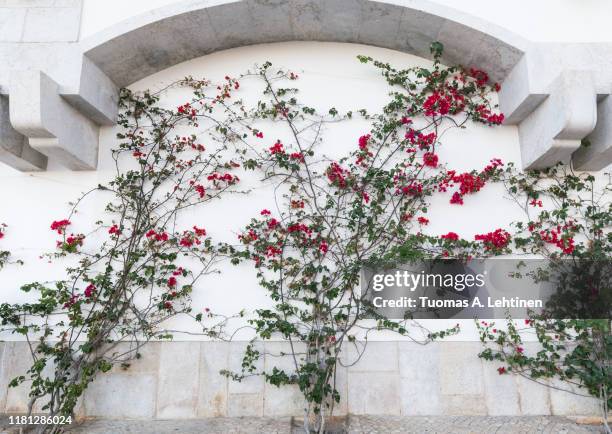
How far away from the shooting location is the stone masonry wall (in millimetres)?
3461

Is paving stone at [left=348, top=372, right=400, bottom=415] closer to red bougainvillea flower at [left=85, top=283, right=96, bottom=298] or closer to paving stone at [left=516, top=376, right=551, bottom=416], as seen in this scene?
paving stone at [left=516, top=376, right=551, bottom=416]

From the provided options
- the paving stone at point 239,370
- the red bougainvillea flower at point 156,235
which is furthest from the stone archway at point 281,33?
the paving stone at point 239,370

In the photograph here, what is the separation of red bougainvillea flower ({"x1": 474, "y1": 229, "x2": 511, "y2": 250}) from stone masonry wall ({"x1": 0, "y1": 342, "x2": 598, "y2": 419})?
0.84 m

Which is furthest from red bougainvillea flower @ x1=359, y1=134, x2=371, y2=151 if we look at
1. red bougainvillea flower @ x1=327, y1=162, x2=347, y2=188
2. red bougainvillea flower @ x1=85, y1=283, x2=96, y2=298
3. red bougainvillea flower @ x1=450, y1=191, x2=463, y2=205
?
red bougainvillea flower @ x1=85, y1=283, x2=96, y2=298

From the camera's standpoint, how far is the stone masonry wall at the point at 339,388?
136 inches

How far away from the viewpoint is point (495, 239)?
364cm

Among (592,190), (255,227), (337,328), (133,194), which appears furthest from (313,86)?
(592,190)

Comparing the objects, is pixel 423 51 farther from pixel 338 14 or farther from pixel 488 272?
pixel 488 272

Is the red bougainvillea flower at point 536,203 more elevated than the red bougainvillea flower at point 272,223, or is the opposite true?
the red bougainvillea flower at point 536,203

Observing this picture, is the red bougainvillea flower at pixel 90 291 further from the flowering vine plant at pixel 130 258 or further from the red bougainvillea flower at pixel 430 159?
the red bougainvillea flower at pixel 430 159

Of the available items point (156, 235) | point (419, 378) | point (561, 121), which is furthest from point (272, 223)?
point (561, 121)

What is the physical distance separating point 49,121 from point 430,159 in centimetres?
317

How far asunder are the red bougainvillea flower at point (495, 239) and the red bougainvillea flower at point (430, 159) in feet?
2.43

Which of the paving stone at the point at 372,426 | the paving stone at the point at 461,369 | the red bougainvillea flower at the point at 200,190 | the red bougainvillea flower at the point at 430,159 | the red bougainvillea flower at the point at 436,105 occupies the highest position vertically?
the red bougainvillea flower at the point at 436,105
